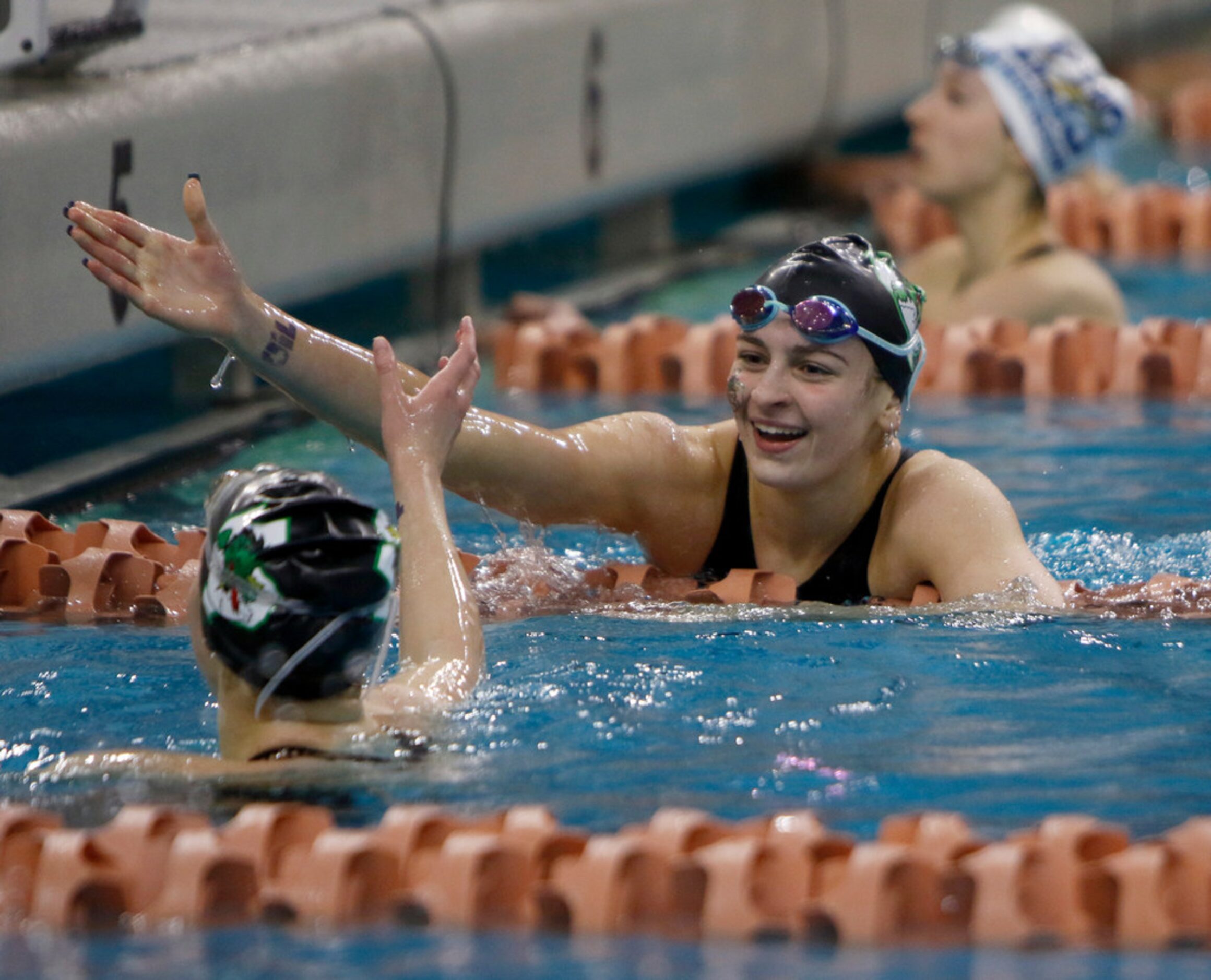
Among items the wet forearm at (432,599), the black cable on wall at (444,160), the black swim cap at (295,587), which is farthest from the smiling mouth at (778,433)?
the black cable on wall at (444,160)

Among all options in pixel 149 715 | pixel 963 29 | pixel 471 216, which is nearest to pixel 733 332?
pixel 471 216

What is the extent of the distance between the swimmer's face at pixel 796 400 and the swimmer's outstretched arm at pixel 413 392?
252 mm

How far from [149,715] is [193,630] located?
1.77 ft

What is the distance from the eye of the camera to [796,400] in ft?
12.1

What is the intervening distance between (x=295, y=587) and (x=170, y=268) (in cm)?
89

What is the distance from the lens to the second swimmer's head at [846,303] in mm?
3697

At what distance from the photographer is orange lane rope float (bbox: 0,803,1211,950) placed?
7.93 feet

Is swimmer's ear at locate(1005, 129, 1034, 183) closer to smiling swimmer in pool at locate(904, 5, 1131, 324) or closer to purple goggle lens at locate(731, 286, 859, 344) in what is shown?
smiling swimmer in pool at locate(904, 5, 1131, 324)

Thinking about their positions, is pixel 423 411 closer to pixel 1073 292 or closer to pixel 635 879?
pixel 635 879

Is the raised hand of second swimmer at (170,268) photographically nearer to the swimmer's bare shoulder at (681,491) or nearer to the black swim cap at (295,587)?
the black swim cap at (295,587)

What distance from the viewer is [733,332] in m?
6.29

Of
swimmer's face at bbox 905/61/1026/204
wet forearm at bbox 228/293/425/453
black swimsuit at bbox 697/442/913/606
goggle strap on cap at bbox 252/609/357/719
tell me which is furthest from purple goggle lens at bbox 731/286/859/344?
swimmer's face at bbox 905/61/1026/204

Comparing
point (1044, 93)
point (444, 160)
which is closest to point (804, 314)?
point (1044, 93)

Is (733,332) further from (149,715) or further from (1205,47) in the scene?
(1205,47)
